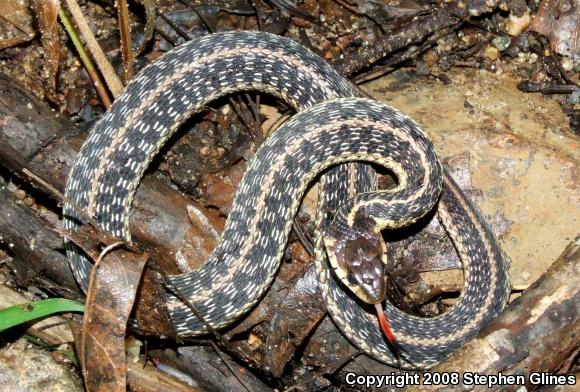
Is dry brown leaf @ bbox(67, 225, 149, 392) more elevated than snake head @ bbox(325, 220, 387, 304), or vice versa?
dry brown leaf @ bbox(67, 225, 149, 392)

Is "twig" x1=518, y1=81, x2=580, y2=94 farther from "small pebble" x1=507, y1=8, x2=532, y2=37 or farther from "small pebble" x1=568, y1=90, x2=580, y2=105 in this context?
"small pebble" x1=507, y1=8, x2=532, y2=37

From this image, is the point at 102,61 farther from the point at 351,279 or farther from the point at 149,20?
the point at 351,279

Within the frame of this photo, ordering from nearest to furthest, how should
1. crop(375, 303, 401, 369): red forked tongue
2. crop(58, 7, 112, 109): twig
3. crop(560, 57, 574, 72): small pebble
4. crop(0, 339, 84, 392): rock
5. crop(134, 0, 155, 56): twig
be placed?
crop(0, 339, 84, 392): rock → crop(375, 303, 401, 369): red forked tongue → crop(134, 0, 155, 56): twig → crop(58, 7, 112, 109): twig → crop(560, 57, 574, 72): small pebble

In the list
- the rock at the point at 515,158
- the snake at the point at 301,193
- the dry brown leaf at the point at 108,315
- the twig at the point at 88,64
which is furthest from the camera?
the rock at the point at 515,158

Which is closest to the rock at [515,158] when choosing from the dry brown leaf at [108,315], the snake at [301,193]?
the snake at [301,193]

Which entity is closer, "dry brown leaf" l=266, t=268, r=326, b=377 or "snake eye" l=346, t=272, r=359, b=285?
"snake eye" l=346, t=272, r=359, b=285

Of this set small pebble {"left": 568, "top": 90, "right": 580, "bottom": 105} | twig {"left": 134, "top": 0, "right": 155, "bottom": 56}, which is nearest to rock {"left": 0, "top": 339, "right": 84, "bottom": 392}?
twig {"left": 134, "top": 0, "right": 155, "bottom": 56}

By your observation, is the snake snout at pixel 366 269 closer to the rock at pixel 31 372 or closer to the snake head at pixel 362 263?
the snake head at pixel 362 263
